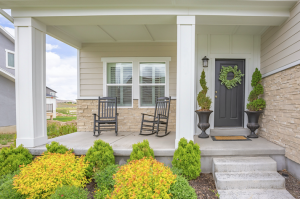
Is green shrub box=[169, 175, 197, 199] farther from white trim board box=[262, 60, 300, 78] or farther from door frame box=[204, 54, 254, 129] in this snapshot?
white trim board box=[262, 60, 300, 78]

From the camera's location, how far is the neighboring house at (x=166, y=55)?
282 centimetres

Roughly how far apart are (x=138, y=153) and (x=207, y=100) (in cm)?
202

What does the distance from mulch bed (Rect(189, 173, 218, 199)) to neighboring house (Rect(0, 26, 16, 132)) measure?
7873 millimetres

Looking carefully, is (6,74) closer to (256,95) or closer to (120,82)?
(120,82)

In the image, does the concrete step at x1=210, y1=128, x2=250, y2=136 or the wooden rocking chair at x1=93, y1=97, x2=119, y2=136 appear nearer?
the concrete step at x1=210, y1=128, x2=250, y2=136

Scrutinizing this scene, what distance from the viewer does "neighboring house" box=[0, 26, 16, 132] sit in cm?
700

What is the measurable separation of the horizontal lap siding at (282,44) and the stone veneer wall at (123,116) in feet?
7.58

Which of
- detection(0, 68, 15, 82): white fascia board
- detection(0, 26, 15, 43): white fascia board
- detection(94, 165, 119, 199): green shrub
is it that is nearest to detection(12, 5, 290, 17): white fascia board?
detection(94, 165, 119, 199): green shrub

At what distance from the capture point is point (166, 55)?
4629 mm

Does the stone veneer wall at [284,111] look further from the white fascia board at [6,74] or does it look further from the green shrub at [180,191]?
the white fascia board at [6,74]

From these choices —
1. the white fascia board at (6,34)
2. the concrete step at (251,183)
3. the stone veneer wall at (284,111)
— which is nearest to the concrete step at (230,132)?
the stone veneer wall at (284,111)

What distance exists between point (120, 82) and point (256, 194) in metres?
3.80

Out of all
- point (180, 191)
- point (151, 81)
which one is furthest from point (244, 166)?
point (151, 81)

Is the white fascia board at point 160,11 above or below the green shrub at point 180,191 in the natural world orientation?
above
